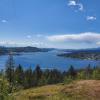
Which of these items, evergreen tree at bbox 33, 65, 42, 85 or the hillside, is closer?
the hillside

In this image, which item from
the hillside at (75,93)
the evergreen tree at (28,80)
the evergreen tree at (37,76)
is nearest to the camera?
the hillside at (75,93)

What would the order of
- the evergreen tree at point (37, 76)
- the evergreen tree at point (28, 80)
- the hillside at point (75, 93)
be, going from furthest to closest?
1. the evergreen tree at point (37, 76)
2. the evergreen tree at point (28, 80)
3. the hillside at point (75, 93)

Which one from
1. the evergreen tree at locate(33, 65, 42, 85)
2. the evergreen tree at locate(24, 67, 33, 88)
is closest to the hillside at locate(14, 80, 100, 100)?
the evergreen tree at locate(24, 67, 33, 88)

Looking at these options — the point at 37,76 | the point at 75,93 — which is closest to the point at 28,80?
the point at 37,76

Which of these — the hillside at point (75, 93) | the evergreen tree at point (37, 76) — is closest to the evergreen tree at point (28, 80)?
the evergreen tree at point (37, 76)

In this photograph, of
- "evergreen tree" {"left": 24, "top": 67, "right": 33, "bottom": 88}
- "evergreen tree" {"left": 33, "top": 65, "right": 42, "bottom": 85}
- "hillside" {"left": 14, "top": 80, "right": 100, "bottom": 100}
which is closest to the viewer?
"hillside" {"left": 14, "top": 80, "right": 100, "bottom": 100}

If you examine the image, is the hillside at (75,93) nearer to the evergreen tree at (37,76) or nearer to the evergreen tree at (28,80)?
the evergreen tree at (28,80)

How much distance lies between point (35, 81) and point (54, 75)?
29.4 feet

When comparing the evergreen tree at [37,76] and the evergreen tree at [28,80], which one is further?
the evergreen tree at [37,76]

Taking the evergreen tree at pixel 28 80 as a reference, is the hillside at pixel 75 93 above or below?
above

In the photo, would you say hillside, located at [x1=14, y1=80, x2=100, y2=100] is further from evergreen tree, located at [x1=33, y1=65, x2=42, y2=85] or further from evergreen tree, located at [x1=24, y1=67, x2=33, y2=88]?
evergreen tree, located at [x1=33, y1=65, x2=42, y2=85]

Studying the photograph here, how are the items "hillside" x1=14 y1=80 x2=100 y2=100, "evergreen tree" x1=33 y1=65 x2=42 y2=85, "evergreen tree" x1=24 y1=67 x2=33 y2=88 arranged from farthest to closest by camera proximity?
"evergreen tree" x1=33 y1=65 x2=42 y2=85 → "evergreen tree" x1=24 y1=67 x2=33 y2=88 → "hillside" x1=14 y1=80 x2=100 y2=100

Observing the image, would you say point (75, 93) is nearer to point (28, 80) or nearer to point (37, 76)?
point (28, 80)

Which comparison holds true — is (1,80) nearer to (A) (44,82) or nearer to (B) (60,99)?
(B) (60,99)
